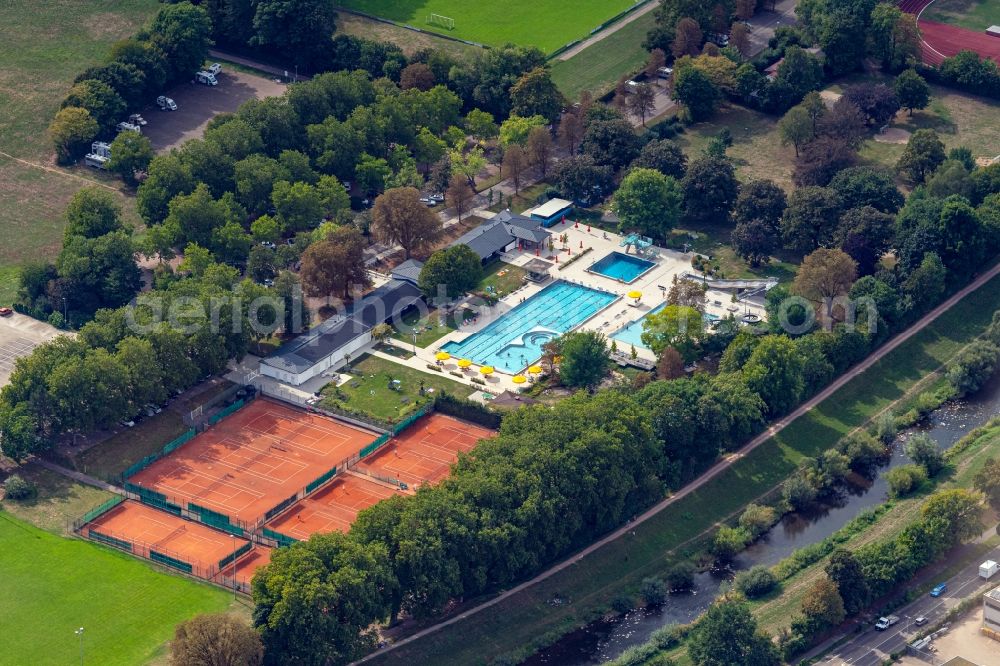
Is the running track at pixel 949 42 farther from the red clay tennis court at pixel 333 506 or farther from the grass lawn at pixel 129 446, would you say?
the grass lawn at pixel 129 446

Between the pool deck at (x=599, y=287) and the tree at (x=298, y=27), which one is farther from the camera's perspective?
the tree at (x=298, y=27)

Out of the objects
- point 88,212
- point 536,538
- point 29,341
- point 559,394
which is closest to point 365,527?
point 536,538

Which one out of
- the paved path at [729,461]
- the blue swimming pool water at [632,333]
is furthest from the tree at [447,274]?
the paved path at [729,461]

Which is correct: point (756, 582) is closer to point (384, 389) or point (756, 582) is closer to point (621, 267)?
point (384, 389)

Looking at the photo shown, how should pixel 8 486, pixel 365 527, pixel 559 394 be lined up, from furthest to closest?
pixel 559 394
pixel 8 486
pixel 365 527

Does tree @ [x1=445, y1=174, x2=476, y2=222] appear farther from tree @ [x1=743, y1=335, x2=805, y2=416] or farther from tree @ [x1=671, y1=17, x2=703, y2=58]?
tree @ [x1=743, y1=335, x2=805, y2=416]

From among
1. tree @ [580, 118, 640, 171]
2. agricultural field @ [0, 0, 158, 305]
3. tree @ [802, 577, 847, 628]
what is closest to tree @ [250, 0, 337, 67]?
agricultural field @ [0, 0, 158, 305]

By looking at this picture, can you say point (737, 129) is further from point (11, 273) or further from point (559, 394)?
point (11, 273)
